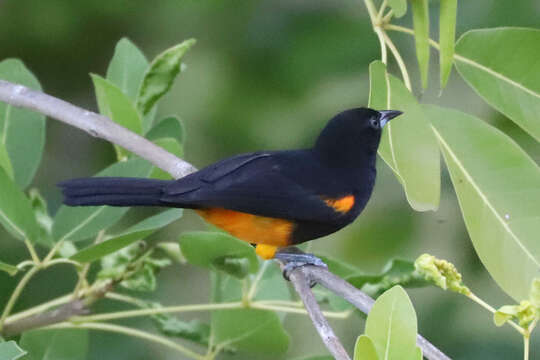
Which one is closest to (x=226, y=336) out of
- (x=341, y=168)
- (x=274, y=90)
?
(x=341, y=168)

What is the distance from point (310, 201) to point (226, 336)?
0.44 m

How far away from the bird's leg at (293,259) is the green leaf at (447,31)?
69cm

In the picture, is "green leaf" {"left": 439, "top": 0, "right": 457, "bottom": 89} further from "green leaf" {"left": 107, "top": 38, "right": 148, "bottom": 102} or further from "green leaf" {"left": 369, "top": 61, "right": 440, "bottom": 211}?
"green leaf" {"left": 107, "top": 38, "right": 148, "bottom": 102}

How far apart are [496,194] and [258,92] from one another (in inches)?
84.3

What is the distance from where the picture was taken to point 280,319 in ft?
8.49

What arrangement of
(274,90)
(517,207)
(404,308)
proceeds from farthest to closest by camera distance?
(274,90) < (517,207) < (404,308)

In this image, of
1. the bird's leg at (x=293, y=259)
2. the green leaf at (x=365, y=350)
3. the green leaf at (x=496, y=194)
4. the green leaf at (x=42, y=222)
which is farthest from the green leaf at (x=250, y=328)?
the green leaf at (x=365, y=350)

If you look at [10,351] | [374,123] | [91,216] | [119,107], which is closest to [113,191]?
[91,216]

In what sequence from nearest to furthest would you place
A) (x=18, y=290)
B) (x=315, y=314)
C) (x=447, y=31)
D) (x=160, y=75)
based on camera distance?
(x=315, y=314), (x=447, y=31), (x=18, y=290), (x=160, y=75)

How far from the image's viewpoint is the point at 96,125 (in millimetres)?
2484

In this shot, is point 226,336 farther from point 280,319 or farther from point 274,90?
point 274,90

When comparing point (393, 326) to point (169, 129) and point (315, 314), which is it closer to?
A: point (315, 314)

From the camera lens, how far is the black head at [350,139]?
2785 millimetres

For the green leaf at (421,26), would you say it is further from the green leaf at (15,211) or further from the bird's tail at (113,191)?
the green leaf at (15,211)
